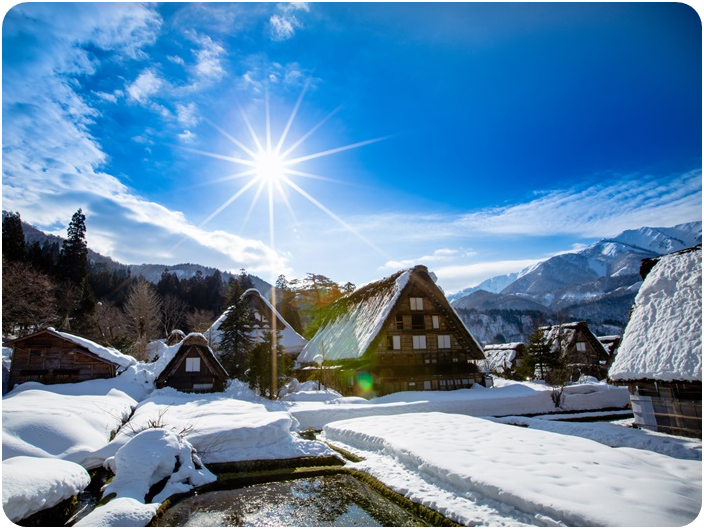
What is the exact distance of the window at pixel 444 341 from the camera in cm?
2709

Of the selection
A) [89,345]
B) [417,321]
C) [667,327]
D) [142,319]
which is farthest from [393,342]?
[142,319]

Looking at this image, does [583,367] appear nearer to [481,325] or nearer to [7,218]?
[7,218]

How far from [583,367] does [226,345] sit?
36761 mm

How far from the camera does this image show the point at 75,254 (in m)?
51.2

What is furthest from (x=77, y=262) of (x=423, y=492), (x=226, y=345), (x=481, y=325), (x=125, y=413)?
(x=481, y=325)

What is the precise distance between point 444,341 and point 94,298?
158 ft

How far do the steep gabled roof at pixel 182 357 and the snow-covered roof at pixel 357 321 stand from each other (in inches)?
332

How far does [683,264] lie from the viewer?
15.5m

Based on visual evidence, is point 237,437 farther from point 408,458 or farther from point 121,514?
point 408,458

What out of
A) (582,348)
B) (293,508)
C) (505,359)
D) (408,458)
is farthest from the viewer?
(505,359)

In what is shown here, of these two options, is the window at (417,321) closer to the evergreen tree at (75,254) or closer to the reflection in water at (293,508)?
the reflection in water at (293,508)

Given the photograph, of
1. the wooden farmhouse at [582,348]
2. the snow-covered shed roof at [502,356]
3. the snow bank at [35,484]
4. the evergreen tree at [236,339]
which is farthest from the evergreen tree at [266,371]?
the snow-covered shed roof at [502,356]

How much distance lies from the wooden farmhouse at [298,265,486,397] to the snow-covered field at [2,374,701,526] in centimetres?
792

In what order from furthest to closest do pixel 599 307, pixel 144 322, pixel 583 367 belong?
pixel 599 307 < pixel 144 322 < pixel 583 367
